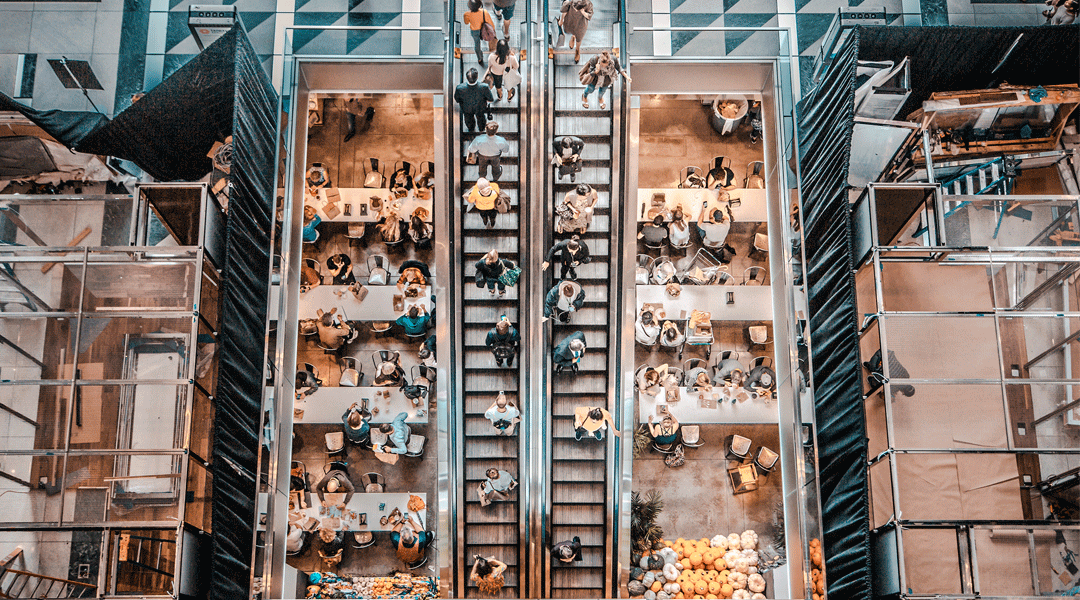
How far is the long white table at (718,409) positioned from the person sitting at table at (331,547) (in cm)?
540

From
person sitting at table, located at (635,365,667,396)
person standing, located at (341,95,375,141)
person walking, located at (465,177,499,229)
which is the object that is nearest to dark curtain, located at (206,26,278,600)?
person standing, located at (341,95,375,141)

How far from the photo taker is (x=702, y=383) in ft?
44.2

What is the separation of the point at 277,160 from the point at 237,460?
4489 mm

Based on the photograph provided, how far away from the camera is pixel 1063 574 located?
10141 millimetres

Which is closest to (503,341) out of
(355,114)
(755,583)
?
(755,583)

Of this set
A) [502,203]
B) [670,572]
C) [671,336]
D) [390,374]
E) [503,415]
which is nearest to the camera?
[503,415]

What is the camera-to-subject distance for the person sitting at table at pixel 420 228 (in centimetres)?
1397

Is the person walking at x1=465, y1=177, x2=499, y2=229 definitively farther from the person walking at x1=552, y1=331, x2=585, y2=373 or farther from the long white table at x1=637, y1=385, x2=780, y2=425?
the long white table at x1=637, y1=385, x2=780, y2=425

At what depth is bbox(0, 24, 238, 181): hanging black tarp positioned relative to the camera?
11.6 metres

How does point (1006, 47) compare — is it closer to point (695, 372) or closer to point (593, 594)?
point (695, 372)

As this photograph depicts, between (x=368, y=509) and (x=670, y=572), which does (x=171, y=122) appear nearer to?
(x=368, y=509)

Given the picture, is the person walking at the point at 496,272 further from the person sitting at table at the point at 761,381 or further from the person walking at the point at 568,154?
the person sitting at table at the point at 761,381

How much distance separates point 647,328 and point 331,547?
6195mm

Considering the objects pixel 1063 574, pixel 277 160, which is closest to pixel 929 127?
pixel 1063 574
